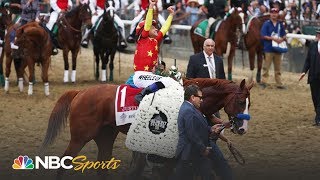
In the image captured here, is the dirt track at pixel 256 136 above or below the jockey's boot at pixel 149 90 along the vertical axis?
below

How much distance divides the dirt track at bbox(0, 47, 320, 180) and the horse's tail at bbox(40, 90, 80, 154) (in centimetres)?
66

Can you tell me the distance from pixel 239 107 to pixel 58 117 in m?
2.49

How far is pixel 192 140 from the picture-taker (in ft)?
32.8

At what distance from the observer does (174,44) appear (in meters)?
31.3

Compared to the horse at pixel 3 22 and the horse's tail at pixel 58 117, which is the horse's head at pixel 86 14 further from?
the horse's tail at pixel 58 117

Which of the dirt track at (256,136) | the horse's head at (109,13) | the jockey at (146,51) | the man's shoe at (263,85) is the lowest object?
the man's shoe at (263,85)

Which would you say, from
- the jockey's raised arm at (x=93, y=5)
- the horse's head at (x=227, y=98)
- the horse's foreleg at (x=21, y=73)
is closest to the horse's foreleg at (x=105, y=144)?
the horse's head at (x=227, y=98)

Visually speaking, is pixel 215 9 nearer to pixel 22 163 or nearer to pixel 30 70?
pixel 30 70

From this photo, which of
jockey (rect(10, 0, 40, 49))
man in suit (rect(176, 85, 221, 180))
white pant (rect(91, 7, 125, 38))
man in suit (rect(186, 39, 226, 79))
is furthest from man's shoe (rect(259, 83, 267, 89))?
man in suit (rect(176, 85, 221, 180))

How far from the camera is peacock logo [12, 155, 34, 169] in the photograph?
12.7m

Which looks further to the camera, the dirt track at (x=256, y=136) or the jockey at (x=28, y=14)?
the jockey at (x=28, y=14)

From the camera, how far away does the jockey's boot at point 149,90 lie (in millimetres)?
10987

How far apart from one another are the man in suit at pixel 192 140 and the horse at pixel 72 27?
14562mm

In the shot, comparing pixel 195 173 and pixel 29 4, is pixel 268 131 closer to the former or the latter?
pixel 195 173
